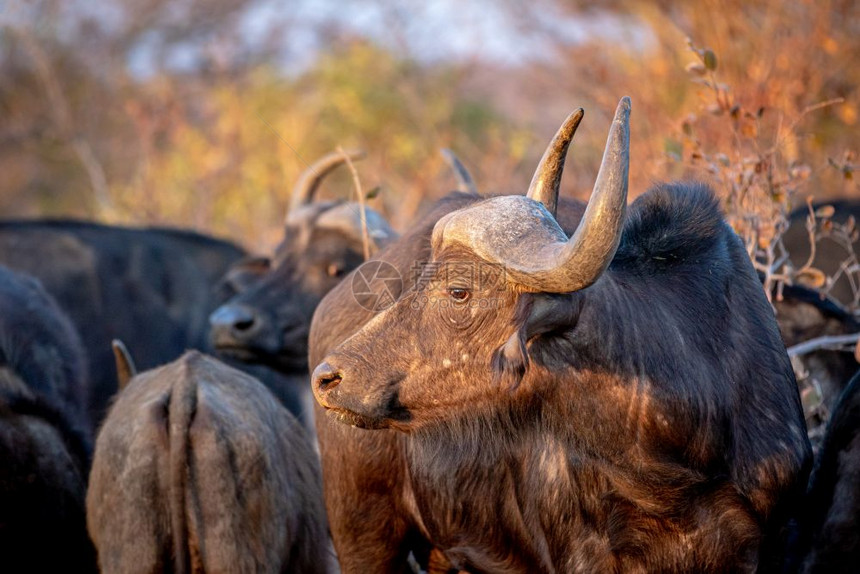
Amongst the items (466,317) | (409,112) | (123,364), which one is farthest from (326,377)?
(409,112)

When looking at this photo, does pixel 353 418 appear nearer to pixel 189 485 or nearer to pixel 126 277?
pixel 189 485

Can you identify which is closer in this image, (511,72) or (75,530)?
(75,530)

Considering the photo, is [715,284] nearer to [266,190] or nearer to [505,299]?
[505,299]

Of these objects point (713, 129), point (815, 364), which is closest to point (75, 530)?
point (815, 364)

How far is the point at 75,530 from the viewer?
493cm

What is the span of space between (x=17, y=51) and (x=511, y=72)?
8378 millimetres

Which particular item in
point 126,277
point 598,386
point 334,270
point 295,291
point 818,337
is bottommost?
point 126,277

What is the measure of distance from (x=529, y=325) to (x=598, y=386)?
329 mm

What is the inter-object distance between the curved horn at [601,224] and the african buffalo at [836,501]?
1162mm

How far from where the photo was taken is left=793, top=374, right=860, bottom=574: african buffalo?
11.4 ft

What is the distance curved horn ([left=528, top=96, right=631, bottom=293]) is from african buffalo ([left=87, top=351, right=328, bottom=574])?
176 cm

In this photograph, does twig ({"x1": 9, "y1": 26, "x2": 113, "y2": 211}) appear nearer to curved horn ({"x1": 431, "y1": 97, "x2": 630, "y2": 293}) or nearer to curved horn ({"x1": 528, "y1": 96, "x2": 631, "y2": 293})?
curved horn ({"x1": 431, "y1": 97, "x2": 630, "y2": 293})

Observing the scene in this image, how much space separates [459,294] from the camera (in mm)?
3469

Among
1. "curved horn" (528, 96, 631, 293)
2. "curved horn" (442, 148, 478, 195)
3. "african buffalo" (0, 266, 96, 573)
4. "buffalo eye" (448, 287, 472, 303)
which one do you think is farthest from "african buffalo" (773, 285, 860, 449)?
"african buffalo" (0, 266, 96, 573)
